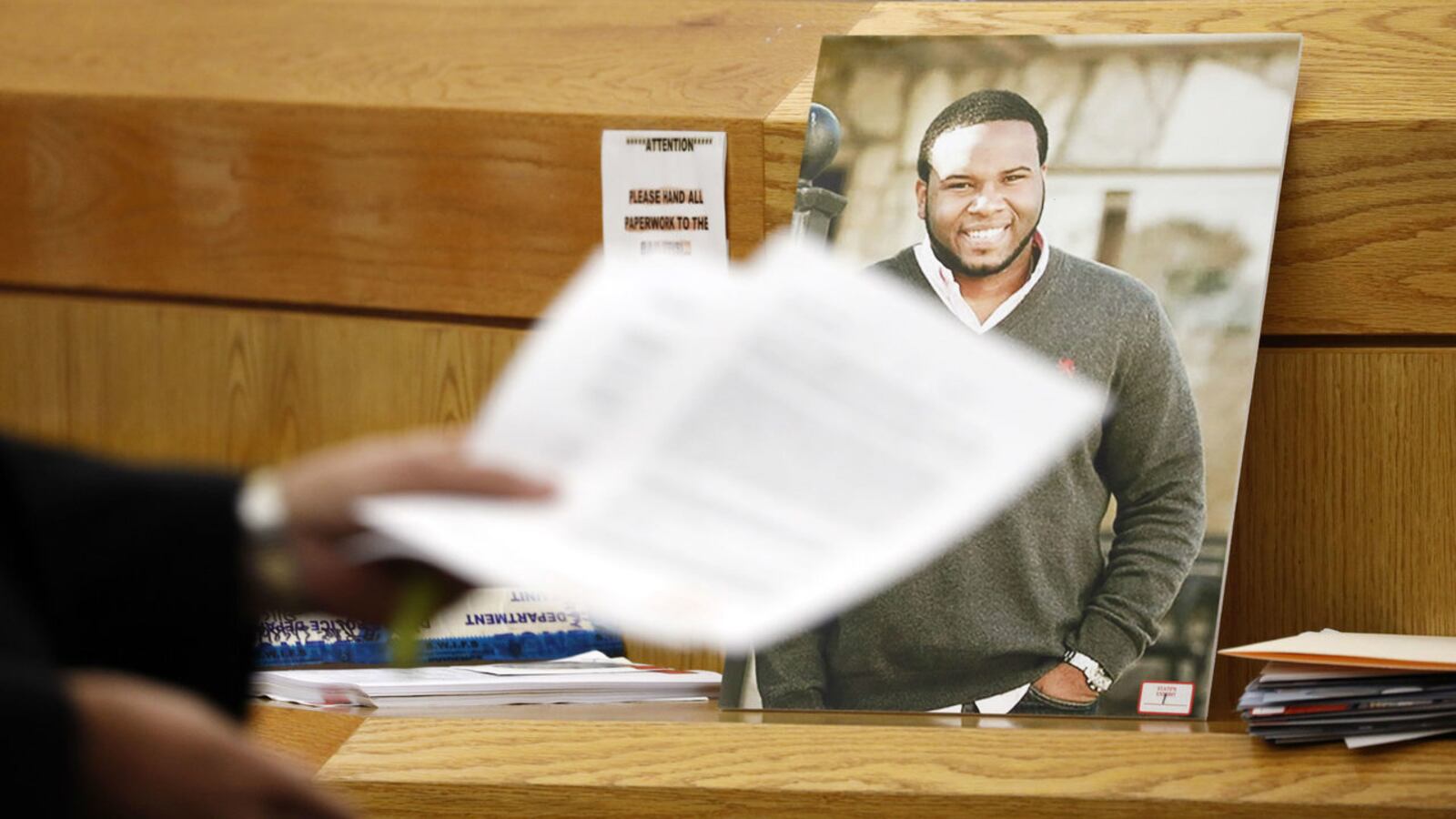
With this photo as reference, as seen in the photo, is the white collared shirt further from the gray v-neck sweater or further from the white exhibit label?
the white exhibit label

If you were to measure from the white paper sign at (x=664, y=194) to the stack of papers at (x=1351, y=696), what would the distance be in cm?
66

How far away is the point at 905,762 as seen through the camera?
52.2 inches

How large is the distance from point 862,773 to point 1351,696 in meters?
0.36

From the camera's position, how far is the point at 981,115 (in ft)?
5.17

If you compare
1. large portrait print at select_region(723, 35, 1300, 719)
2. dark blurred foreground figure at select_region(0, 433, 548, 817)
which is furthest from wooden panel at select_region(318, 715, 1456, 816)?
dark blurred foreground figure at select_region(0, 433, 548, 817)

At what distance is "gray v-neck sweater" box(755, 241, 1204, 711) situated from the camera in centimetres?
148

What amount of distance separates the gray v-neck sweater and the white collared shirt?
11mm

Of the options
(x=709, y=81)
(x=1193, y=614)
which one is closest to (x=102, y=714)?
(x=1193, y=614)

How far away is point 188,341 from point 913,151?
94 centimetres

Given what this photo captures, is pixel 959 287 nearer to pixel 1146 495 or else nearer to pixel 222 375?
Answer: pixel 1146 495

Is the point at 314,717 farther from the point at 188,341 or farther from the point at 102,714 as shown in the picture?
the point at 102,714

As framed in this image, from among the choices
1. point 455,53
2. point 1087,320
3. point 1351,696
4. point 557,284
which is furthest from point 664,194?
point 1351,696

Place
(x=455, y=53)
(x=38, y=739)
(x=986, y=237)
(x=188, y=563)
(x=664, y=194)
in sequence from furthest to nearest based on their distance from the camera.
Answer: (x=455, y=53), (x=664, y=194), (x=986, y=237), (x=188, y=563), (x=38, y=739)

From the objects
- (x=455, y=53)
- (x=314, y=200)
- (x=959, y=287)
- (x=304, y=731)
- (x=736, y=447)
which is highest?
(x=455, y=53)
